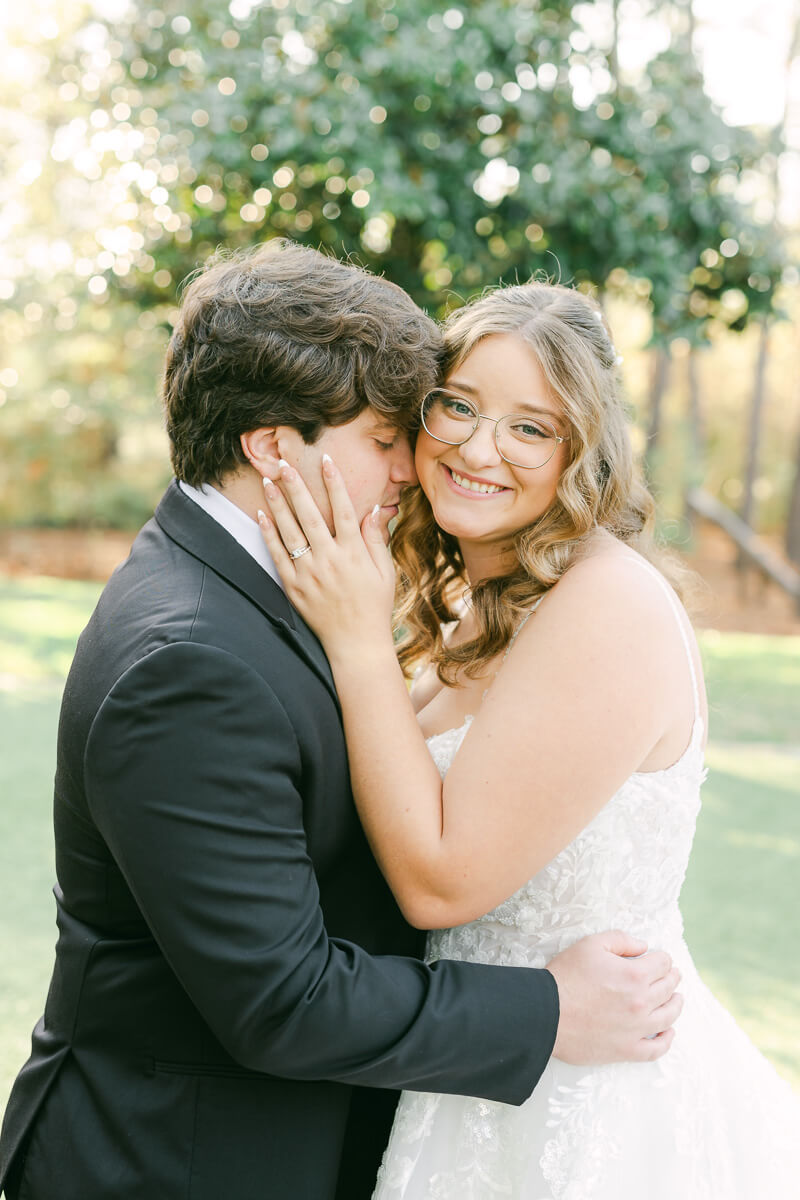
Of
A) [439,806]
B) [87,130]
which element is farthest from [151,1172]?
[87,130]

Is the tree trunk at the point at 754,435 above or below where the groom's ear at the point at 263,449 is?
below

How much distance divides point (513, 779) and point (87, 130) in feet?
24.1

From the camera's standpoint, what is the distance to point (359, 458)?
7.16 feet

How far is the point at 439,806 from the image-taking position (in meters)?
2.09

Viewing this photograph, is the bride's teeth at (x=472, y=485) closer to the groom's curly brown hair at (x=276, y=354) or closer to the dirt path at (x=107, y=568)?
the groom's curly brown hair at (x=276, y=354)

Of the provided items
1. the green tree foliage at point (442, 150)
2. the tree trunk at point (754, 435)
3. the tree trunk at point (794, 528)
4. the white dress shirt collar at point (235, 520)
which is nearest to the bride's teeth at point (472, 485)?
the white dress shirt collar at point (235, 520)

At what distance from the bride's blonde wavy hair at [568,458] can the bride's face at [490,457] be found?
2 cm

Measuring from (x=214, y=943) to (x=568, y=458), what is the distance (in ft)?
4.48

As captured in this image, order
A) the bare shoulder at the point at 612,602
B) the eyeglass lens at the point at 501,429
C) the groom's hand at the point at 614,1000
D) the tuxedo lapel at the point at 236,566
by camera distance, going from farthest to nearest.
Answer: the eyeglass lens at the point at 501,429 < the bare shoulder at the point at 612,602 < the groom's hand at the point at 614,1000 < the tuxedo lapel at the point at 236,566

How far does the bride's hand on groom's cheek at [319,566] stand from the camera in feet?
6.80

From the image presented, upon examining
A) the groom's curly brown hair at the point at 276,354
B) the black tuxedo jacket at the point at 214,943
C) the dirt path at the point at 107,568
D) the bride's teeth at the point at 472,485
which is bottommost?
the dirt path at the point at 107,568

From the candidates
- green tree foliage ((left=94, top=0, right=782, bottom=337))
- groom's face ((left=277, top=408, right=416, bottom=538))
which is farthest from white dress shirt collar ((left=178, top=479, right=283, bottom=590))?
green tree foliage ((left=94, top=0, right=782, bottom=337))

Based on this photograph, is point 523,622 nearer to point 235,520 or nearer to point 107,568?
point 235,520

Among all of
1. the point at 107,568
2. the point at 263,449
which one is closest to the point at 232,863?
the point at 263,449
